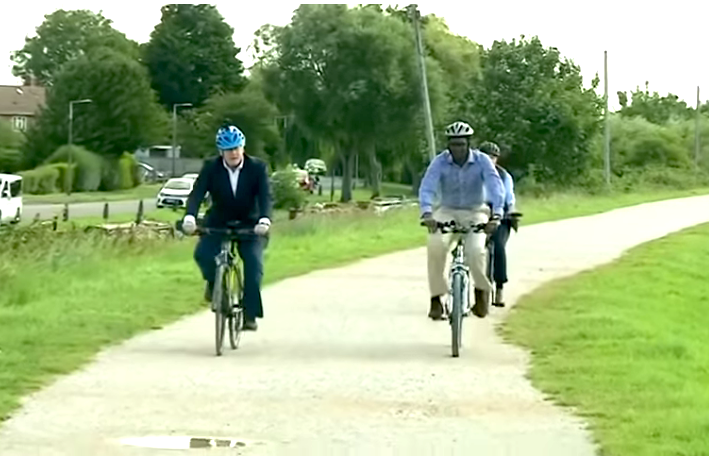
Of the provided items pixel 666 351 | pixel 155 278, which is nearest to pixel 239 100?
pixel 155 278

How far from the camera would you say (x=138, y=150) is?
322 feet

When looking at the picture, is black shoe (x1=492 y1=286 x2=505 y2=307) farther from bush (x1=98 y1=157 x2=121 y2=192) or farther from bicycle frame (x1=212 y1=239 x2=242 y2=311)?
bush (x1=98 y1=157 x2=121 y2=192)

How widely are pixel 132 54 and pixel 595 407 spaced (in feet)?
343

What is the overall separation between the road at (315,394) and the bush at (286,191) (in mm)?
31846

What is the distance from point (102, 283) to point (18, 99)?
11041 centimetres

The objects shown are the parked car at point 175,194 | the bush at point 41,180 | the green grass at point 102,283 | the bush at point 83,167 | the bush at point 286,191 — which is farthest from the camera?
the bush at point 83,167

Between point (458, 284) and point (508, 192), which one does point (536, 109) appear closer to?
point (508, 192)

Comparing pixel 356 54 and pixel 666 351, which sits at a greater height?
pixel 356 54

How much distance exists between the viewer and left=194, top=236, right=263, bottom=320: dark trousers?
39.7 feet

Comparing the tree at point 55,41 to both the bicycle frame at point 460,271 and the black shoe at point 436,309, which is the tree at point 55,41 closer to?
the black shoe at point 436,309

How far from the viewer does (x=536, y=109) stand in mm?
57344

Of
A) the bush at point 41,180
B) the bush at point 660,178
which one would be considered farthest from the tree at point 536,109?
the bush at point 41,180

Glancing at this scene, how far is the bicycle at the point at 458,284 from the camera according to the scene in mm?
11969

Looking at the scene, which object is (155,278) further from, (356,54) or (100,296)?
(356,54)
